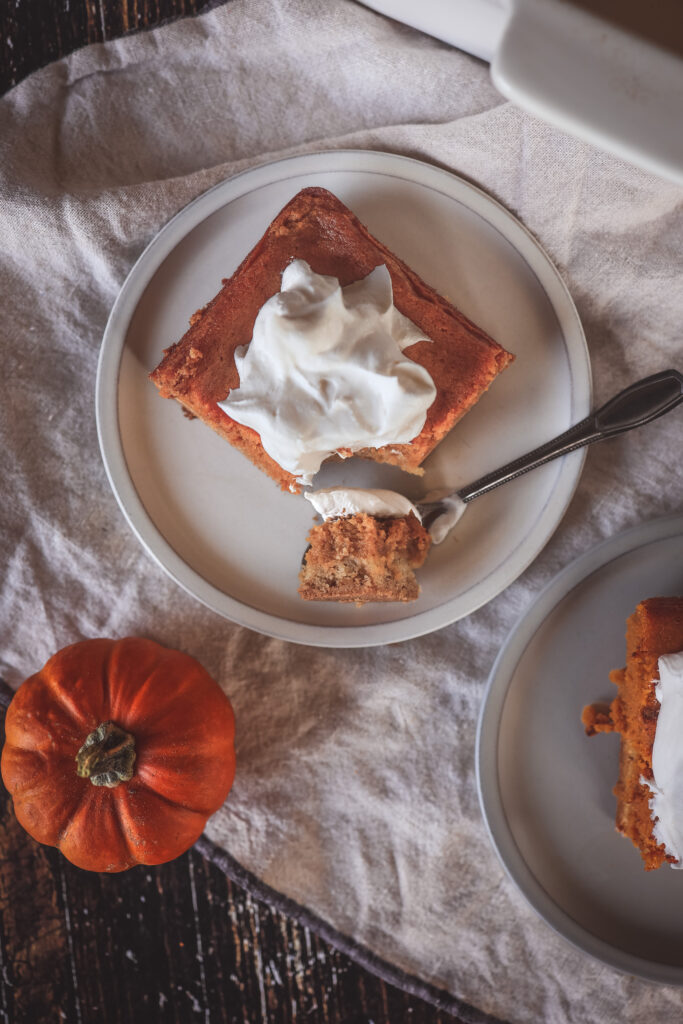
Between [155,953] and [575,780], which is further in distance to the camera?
[155,953]

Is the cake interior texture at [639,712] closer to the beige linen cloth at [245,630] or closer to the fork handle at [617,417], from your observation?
the beige linen cloth at [245,630]

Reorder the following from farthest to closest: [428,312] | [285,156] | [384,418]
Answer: [285,156], [428,312], [384,418]

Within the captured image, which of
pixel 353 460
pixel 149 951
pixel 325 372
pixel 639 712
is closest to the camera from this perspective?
pixel 325 372

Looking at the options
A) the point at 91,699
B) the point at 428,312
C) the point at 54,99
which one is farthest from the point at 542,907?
the point at 54,99

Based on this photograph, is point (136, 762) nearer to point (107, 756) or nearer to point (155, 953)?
point (107, 756)

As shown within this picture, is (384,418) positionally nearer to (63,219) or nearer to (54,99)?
(63,219)

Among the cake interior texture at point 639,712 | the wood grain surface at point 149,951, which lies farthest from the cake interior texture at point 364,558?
the wood grain surface at point 149,951

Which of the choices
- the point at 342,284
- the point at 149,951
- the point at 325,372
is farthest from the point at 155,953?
the point at 342,284

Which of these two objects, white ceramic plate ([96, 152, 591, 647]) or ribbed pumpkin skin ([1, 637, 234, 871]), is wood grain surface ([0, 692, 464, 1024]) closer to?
ribbed pumpkin skin ([1, 637, 234, 871])
